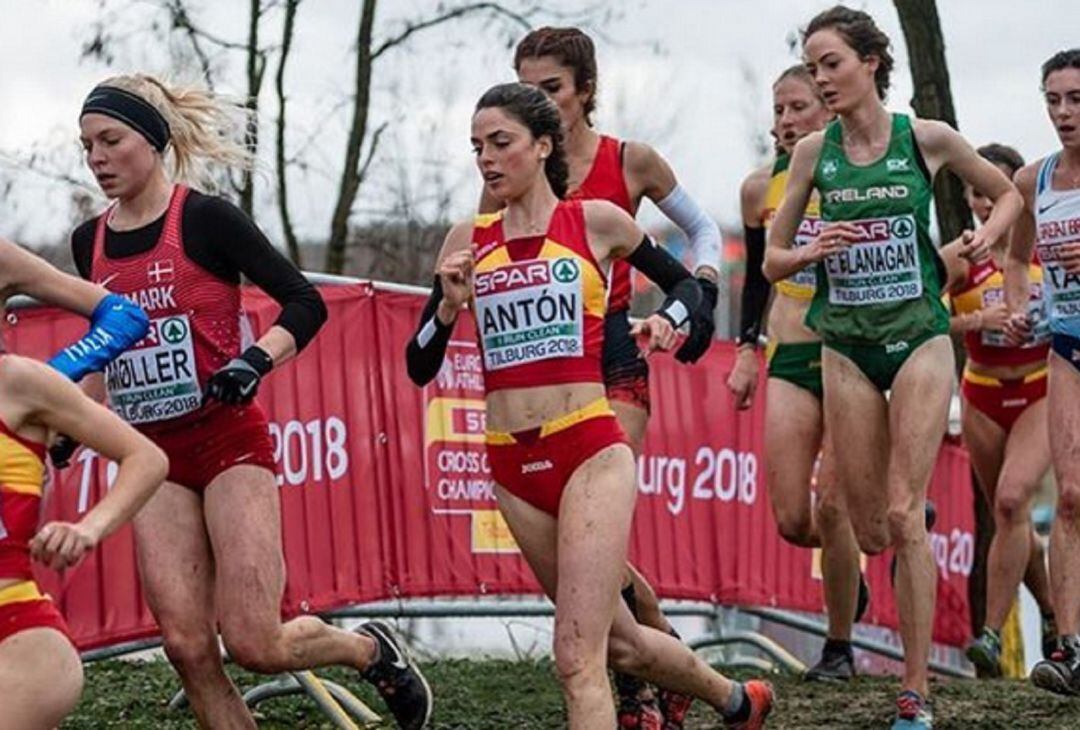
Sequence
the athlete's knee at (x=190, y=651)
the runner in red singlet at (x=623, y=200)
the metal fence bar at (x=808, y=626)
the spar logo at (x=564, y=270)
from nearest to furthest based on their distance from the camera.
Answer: the athlete's knee at (x=190, y=651)
the spar logo at (x=564, y=270)
the runner in red singlet at (x=623, y=200)
the metal fence bar at (x=808, y=626)

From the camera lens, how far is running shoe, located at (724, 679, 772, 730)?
7.94 meters

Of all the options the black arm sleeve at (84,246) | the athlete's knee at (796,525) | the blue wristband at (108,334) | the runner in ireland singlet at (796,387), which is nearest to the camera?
the blue wristband at (108,334)

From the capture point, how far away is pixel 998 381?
Answer: 1130 cm

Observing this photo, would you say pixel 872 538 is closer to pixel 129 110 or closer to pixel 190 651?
pixel 190 651

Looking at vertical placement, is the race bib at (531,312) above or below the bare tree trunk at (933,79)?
below

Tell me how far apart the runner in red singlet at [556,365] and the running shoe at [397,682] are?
915 millimetres

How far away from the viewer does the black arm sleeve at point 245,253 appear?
7344mm

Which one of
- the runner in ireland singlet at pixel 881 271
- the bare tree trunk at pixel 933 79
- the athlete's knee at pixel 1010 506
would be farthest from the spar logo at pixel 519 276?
the bare tree trunk at pixel 933 79

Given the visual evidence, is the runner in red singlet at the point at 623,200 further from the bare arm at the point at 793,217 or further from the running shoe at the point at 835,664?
the running shoe at the point at 835,664

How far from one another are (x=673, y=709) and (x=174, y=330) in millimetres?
2214

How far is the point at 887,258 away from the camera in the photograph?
8602 millimetres

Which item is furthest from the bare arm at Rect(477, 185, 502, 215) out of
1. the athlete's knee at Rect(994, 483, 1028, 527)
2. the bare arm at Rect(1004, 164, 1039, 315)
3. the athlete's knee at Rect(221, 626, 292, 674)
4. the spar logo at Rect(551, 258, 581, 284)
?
the athlete's knee at Rect(994, 483, 1028, 527)

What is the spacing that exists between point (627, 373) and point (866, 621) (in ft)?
21.5

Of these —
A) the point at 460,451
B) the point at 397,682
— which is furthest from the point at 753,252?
the point at 397,682
